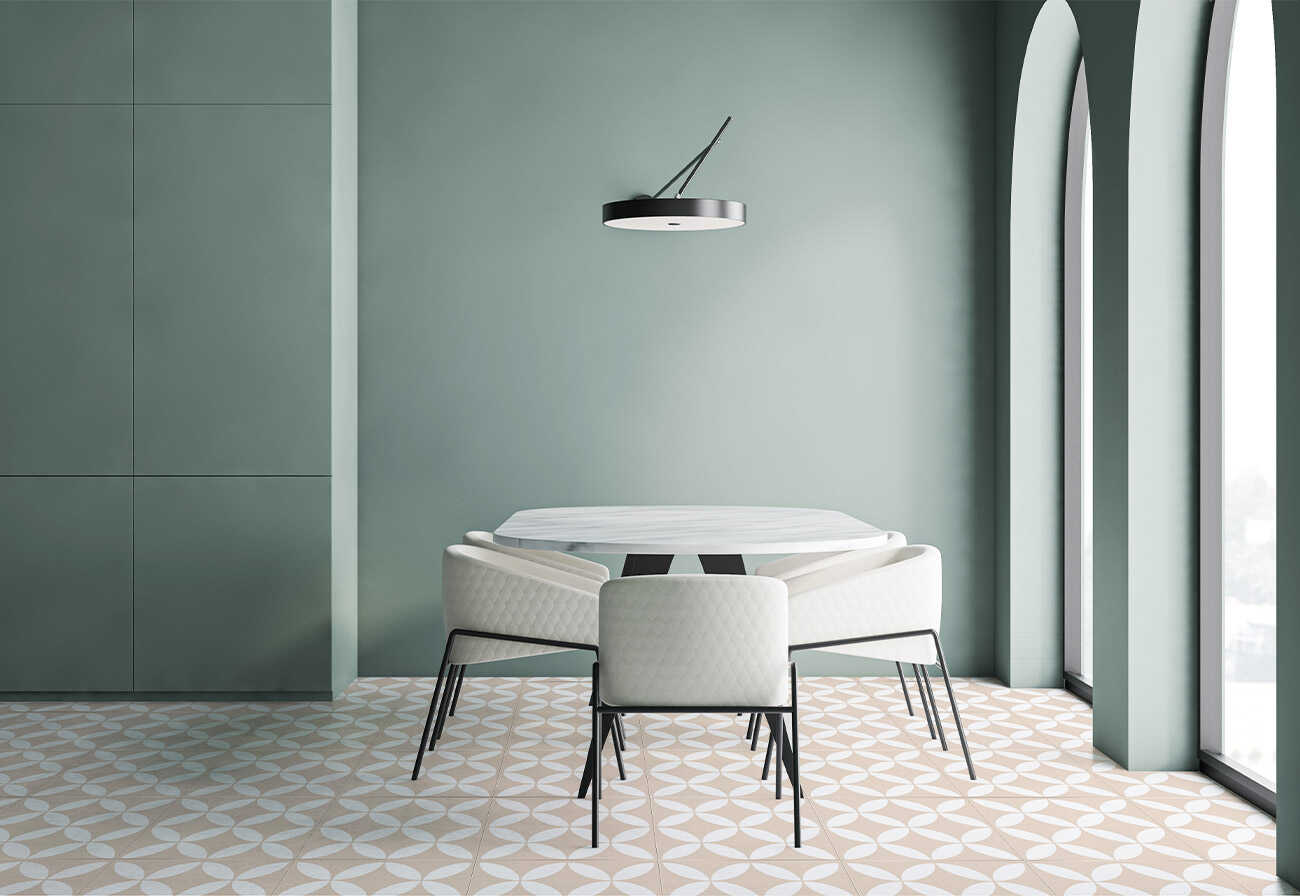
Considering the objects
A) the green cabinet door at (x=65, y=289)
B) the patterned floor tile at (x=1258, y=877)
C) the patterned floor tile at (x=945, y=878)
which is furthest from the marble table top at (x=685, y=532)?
the green cabinet door at (x=65, y=289)

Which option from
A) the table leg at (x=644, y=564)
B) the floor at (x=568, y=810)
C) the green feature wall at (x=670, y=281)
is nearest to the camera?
the floor at (x=568, y=810)

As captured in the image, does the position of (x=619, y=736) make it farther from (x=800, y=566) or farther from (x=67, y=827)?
(x=67, y=827)

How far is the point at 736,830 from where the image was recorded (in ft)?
9.95

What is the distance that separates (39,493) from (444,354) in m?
1.64

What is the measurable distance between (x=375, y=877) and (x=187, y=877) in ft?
1.47

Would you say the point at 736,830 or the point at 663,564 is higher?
the point at 663,564

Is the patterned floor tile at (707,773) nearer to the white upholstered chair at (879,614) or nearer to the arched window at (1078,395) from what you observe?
the white upholstered chair at (879,614)

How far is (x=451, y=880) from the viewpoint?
269 centimetres

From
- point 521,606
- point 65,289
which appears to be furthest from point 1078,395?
point 65,289

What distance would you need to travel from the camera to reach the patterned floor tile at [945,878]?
263cm

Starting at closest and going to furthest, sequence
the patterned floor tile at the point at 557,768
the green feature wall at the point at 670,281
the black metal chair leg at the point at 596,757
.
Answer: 1. the black metal chair leg at the point at 596,757
2. the patterned floor tile at the point at 557,768
3. the green feature wall at the point at 670,281

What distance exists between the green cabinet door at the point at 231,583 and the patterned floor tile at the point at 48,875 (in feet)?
5.44

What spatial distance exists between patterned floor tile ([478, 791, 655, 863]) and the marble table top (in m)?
0.72

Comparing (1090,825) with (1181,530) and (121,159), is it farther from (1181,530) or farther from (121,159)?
(121,159)
